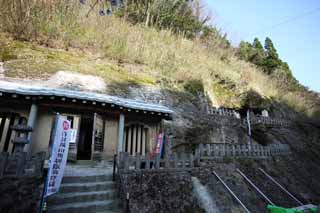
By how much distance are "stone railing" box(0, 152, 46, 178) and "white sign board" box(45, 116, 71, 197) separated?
34.3 inches

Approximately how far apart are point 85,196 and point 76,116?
12.2 ft

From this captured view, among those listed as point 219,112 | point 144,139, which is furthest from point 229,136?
point 144,139

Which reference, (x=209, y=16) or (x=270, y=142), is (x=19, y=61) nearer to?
(x=270, y=142)

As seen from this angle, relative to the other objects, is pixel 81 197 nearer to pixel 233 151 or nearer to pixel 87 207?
pixel 87 207

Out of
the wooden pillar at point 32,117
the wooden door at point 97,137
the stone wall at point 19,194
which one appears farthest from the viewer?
the wooden door at point 97,137

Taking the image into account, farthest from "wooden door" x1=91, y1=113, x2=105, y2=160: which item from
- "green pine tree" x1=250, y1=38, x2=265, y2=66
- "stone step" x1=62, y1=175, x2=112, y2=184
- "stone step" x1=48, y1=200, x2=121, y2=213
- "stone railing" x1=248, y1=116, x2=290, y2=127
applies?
"green pine tree" x1=250, y1=38, x2=265, y2=66

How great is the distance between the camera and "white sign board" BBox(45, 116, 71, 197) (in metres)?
3.26

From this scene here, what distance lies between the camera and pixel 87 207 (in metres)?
4.06

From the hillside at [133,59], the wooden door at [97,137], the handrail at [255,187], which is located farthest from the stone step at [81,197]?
the hillside at [133,59]

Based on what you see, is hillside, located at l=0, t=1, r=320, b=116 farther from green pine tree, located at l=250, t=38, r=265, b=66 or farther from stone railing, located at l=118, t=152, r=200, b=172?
stone railing, located at l=118, t=152, r=200, b=172

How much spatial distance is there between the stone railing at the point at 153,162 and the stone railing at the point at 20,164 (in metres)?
1.93

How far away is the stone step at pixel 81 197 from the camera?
4031mm

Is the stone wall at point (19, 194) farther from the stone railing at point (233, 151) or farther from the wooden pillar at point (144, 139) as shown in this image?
the stone railing at point (233, 151)

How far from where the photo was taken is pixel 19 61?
9.48 m
